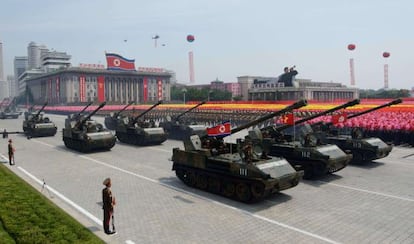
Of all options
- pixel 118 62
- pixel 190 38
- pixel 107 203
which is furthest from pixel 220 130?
pixel 118 62

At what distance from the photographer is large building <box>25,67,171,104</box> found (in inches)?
4879

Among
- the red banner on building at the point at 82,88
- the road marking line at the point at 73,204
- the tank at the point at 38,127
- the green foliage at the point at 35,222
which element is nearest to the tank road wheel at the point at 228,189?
the road marking line at the point at 73,204

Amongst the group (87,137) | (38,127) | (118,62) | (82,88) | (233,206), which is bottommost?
(233,206)

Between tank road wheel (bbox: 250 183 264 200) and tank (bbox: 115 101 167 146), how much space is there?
14836 millimetres

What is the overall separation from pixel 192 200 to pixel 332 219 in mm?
4596

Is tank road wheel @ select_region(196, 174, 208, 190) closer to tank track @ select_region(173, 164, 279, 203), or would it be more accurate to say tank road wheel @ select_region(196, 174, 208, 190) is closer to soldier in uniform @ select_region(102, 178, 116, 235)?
tank track @ select_region(173, 164, 279, 203)

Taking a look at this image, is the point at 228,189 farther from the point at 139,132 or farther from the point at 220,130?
the point at 139,132

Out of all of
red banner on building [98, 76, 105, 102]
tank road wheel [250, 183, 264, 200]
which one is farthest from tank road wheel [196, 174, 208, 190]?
red banner on building [98, 76, 105, 102]

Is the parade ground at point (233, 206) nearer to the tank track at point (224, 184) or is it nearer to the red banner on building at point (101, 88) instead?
the tank track at point (224, 184)

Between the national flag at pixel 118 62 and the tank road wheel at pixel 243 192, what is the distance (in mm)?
109272

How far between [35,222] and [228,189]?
617cm

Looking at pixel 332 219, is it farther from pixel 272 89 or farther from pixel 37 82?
pixel 37 82

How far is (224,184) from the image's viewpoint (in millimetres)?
13375

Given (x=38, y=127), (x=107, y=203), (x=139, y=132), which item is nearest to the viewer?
(x=107, y=203)
